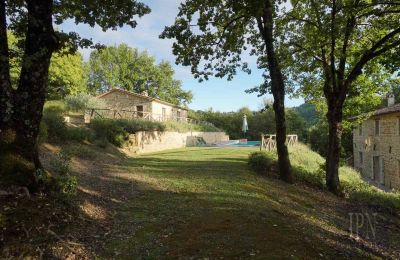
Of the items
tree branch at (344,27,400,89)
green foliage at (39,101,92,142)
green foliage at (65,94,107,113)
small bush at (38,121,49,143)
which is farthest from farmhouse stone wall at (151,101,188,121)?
tree branch at (344,27,400,89)

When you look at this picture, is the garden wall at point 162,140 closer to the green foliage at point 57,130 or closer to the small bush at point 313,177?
the green foliage at point 57,130

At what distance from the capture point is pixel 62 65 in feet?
135

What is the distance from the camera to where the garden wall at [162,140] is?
2246 centimetres

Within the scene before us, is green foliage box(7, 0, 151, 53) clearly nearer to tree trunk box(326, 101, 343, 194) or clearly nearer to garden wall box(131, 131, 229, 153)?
tree trunk box(326, 101, 343, 194)

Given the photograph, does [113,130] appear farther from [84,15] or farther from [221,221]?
[221,221]

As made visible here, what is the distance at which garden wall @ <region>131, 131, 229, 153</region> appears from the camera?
22.5 metres

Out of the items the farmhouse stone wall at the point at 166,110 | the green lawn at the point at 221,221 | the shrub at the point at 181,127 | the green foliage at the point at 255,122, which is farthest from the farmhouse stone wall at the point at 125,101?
the green lawn at the point at 221,221

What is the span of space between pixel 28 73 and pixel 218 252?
4.28 meters

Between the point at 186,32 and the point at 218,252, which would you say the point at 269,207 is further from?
the point at 186,32

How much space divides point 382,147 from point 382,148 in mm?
77

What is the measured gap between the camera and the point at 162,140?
27.2 metres

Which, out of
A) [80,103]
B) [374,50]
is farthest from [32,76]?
[80,103]

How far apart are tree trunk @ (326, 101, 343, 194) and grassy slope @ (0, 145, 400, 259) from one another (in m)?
2.27

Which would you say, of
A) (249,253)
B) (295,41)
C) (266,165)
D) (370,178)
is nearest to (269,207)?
(249,253)
